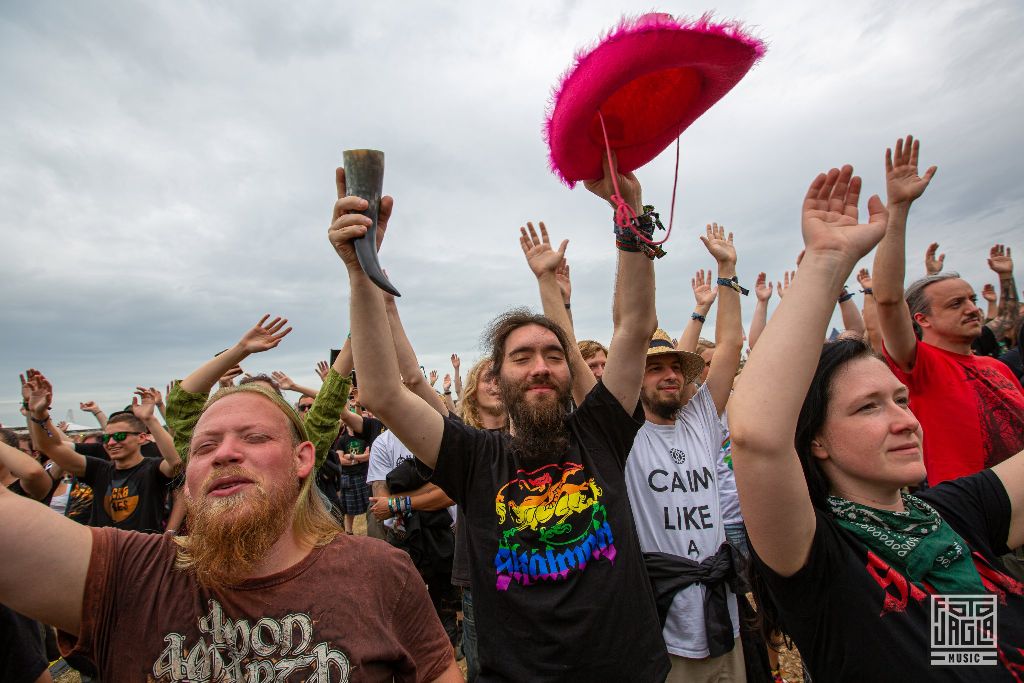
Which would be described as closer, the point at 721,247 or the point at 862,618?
the point at 862,618

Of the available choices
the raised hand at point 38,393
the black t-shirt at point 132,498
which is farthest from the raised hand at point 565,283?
the raised hand at point 38,393

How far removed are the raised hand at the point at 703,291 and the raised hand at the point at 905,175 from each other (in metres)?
2.19

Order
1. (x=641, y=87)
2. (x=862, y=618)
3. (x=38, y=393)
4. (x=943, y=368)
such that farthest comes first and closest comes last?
(x=38, y=393), (x=943, y=368), (x=641, y=87), (x=862, y=618)

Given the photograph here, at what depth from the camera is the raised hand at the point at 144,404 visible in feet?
15.9

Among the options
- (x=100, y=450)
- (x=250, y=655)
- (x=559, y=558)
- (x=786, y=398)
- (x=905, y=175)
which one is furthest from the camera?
(x=100, y=450)

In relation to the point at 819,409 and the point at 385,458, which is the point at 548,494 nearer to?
the point at 819,409

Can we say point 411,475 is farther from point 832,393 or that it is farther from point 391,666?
point 832,393

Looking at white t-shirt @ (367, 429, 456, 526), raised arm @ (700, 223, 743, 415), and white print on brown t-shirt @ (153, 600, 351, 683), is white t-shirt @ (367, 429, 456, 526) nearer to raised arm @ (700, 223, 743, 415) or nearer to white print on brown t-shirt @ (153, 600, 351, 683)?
raised arm @ (700, 223, 743, 415)

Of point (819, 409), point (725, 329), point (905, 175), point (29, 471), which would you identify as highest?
point (905, 175)

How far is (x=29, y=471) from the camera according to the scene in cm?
312

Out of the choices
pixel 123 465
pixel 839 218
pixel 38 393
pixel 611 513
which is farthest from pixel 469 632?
pixel 38 393

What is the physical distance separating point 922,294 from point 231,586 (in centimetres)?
412

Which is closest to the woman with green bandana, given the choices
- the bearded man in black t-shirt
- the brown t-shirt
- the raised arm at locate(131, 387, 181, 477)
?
the bearded man in black t-shirt

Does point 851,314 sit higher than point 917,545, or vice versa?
point 851,314
